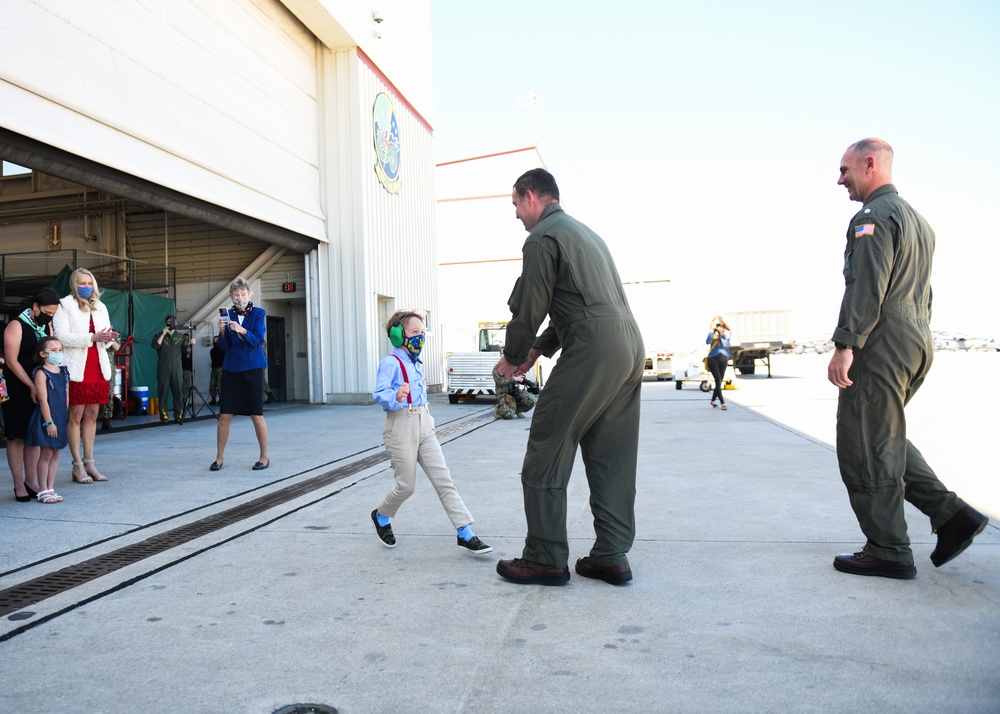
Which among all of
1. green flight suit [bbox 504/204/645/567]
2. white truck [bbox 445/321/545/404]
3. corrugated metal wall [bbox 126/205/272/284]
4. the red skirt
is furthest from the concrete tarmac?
corrugated metal wall [bbox 126/205/272/284]

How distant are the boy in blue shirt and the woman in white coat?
3464mm

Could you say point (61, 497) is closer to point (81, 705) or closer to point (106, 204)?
point (81, 705)

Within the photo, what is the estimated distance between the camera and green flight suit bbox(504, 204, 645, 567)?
10.6ft

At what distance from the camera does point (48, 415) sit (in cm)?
536

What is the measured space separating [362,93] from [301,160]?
2.31 m

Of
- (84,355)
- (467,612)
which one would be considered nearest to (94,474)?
(84,355)

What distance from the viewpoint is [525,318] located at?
10.7 feet

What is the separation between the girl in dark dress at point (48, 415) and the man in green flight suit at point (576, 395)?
3935 millimetres

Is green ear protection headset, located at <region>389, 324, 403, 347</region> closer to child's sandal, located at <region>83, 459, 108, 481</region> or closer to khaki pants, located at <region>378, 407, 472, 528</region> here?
khaki pants, located at <region>378, 407, 472, 528</region>

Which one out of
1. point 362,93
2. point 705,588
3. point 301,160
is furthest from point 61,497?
point 362,93

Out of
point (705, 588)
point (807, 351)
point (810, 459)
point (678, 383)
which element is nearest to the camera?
point (705, 588)

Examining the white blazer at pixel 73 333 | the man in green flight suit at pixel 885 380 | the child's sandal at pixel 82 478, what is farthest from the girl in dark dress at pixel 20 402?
the man in green flight suit at pixel 885 380

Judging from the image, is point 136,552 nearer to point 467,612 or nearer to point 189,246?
point 467,612

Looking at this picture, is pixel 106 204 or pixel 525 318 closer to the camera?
pixel 525 318
